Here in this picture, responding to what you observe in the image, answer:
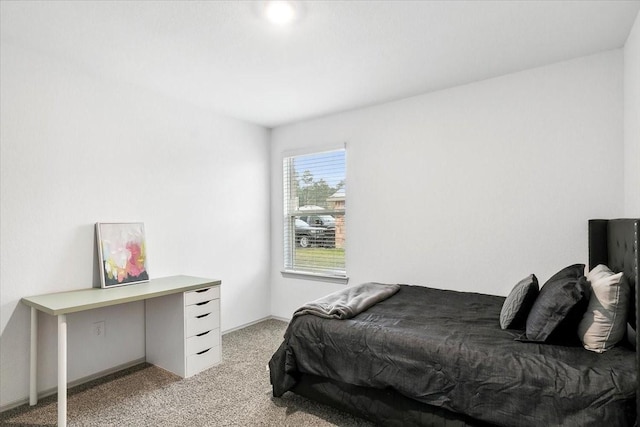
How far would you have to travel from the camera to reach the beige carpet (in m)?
2.18

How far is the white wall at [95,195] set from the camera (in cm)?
241

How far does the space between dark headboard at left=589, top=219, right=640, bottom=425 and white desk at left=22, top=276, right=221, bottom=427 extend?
2810 millimetres

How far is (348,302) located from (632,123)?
225 centimetres

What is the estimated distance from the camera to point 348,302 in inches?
102

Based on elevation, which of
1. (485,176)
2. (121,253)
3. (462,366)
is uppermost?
(485,176)

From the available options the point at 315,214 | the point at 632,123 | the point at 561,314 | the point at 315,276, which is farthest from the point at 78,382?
the point at 632,123

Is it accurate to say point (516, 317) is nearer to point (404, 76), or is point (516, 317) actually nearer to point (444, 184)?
point (444, 184)

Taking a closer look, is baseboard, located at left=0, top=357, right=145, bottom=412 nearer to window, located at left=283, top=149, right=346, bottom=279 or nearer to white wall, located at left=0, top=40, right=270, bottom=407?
white wall, located at left=0, top=40, right=270, bottom=407

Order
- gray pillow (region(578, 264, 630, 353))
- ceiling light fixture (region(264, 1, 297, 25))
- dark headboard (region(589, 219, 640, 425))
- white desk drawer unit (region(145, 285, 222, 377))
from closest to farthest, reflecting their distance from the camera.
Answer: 1. dark headboard (region(589, 219, 640, 425))
2. gray pillow (region(578, 264, 630, 353))
3. ceiling light fixture (region(264, 1, 297, 25))
4. white desk drawer unit (region(145, 285, 222, 377))

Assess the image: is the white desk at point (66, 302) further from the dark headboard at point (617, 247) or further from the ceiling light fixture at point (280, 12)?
the dark headboard at point (617, 247)

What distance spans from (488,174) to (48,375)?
3875mm

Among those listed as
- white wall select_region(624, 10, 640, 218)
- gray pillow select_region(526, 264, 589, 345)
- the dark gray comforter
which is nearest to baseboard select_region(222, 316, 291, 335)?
Result: the dark gray comforter

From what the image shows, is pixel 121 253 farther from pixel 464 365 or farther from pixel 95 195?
pixel 464 365

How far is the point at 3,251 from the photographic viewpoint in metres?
2.35
